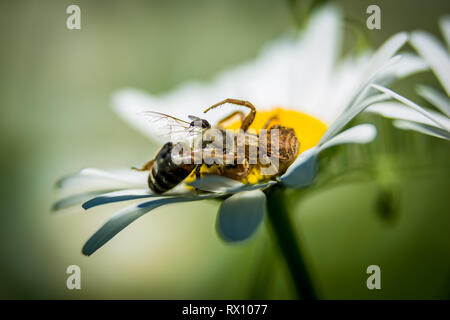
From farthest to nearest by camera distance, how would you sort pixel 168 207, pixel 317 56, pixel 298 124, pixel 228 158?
pixel 168 207 → pixel 317 56 → pixel 298 124 → pixel 228 158

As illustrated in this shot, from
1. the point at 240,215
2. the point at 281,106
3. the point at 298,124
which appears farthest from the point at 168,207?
the point at 240,215

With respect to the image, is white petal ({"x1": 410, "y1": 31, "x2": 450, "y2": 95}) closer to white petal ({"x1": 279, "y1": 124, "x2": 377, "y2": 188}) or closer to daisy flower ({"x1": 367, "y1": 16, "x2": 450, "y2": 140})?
daisy flower ({"x1": 367, "y1": 16, "x2": 450, "y2": 140})

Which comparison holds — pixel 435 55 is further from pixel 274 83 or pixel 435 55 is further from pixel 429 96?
pixel 274 83

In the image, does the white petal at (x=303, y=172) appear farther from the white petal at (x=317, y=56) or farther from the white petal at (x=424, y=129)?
the white petal at (x=317, y=56)

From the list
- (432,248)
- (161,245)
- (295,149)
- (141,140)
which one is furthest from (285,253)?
(141,140)

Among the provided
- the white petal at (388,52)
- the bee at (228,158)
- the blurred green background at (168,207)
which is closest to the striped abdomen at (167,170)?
the bee at (228,158)

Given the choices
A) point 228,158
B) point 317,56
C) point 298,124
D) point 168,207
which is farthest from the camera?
point 168,207

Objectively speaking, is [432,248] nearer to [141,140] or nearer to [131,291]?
[131,291]
